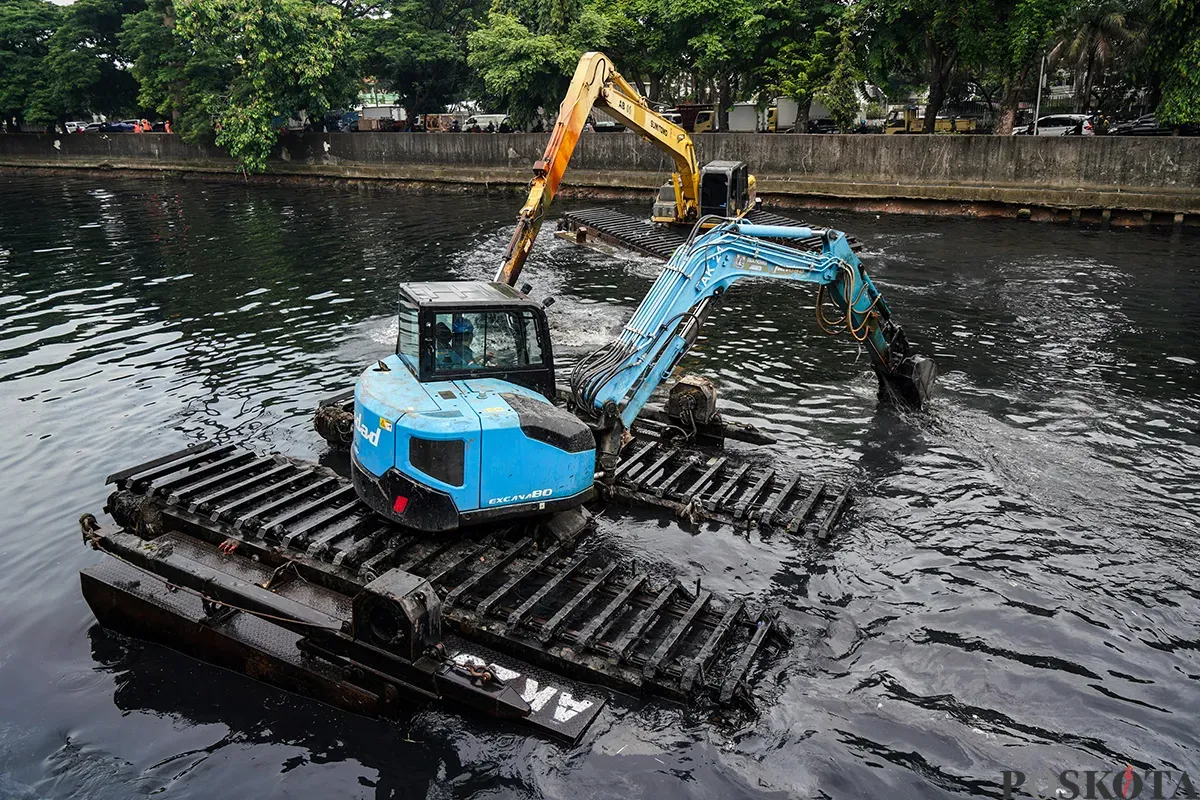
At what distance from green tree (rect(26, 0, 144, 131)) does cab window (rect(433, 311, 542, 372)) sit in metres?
58.4

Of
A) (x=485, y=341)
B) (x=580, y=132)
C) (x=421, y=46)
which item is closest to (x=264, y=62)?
(x=421, y=46)

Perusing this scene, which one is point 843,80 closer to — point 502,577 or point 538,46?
point 538,46

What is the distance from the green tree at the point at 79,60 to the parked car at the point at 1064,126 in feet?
178

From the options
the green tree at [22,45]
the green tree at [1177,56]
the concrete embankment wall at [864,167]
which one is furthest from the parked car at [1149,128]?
the green tree at [22,45]

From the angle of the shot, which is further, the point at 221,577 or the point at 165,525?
the point at 165,525

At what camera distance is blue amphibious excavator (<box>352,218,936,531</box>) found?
29.1 feet

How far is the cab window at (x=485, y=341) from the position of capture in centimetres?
974

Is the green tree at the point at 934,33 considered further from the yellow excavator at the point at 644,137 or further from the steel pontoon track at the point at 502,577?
the steel pontoon track at the point at 502,577

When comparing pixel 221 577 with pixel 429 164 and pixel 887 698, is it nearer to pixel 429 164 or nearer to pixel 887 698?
pixel 887 698

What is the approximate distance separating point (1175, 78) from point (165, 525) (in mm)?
33745

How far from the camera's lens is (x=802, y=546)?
10750 mm

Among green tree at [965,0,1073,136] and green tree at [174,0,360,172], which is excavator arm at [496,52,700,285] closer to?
green tree at [965,0,1073,136]

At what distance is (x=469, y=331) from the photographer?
985 centimetres

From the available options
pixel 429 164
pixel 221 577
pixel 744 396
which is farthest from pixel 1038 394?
pixel 429 164
